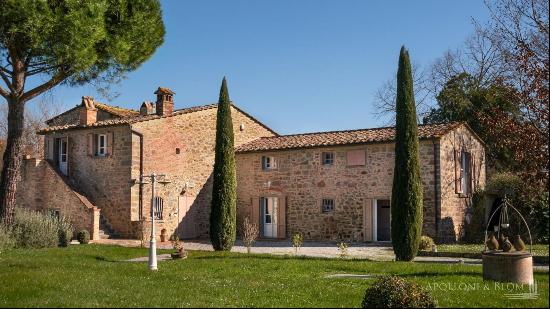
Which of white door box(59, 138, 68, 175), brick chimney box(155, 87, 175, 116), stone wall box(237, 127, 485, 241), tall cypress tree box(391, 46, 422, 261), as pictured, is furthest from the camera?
white door box(59, 138, 68, 175)

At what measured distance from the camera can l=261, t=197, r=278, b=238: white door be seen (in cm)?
2375

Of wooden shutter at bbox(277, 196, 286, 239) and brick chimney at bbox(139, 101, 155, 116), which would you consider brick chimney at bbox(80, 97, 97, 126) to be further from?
wooden shutter at bbox(277, 196, 286, 239)

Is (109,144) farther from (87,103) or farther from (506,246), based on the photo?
(506,246)

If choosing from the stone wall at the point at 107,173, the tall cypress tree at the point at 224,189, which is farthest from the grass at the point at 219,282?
the stone wall at the point at 107,173

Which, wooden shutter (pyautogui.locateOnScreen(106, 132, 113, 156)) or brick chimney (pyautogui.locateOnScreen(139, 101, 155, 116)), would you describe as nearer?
wooden shutter (pyautogui.locateOnScreen(106, 132, 113, 156))

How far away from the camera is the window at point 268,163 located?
23797mm

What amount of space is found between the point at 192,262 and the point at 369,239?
30.0ft

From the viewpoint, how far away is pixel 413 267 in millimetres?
12336

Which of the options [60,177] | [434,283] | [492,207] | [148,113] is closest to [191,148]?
[148,113]

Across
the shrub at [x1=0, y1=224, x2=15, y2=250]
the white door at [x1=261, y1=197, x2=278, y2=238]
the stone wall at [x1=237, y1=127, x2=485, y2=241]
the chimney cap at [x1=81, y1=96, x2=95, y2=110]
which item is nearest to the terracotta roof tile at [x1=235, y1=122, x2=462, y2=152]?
the stone wall at [x1=237, y1=127, x2=485, y2=241]

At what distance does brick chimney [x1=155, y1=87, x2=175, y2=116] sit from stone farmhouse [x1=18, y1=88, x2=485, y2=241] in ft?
0.16

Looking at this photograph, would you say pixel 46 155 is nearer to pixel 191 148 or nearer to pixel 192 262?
pixel 191 148

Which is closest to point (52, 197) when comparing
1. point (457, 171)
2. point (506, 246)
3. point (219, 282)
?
point (219, 282)

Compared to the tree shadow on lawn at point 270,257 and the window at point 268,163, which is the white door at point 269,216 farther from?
the tree shadow on lawn at point 270,257
